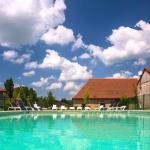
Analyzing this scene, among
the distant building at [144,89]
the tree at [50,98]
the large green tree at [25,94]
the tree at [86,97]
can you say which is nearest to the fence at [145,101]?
the distant building at [144,89]

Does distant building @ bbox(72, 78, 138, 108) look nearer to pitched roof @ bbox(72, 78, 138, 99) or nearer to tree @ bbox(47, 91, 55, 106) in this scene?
pitched roof @ bbox(72, 78, 138, 99)

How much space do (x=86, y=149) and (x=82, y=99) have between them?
1711 inches

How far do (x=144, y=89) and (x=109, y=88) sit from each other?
28.7 feet

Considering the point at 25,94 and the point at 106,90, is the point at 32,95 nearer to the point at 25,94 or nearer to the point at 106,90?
the point at 25,94

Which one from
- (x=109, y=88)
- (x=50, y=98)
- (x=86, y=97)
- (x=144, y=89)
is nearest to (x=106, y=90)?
(x=109, y=88)

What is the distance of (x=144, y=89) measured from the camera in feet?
153

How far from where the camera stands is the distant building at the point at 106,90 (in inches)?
2056

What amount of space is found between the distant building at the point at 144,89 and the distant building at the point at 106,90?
200 cm

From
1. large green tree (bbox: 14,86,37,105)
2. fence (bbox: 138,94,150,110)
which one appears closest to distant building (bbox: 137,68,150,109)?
fence (bbox: 138,94,150,110)

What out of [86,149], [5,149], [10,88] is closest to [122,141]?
[86,149]

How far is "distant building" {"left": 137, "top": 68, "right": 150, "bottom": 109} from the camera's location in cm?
3984

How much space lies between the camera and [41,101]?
158 feet

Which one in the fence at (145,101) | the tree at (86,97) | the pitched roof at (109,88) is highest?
the pitched roof at (109,88)

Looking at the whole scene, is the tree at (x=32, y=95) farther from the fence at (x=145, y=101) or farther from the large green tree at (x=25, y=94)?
the fence at (x=145, y=101)
